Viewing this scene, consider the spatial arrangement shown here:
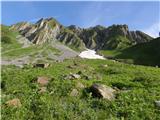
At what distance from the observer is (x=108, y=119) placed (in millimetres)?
19875

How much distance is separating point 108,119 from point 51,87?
24.9ft

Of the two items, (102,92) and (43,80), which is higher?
(43,80)

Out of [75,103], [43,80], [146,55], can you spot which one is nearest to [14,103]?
[75,103]

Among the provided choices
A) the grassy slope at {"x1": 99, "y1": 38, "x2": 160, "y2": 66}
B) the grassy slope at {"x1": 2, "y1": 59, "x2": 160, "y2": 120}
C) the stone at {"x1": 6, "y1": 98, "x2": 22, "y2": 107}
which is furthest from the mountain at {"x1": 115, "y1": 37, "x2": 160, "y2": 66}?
the stone at {"x1": 6, "y1": 98, "x2": 22, "y2": 107}

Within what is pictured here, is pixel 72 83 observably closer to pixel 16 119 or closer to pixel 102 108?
pixel 102 108

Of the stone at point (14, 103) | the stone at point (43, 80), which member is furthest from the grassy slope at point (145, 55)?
the stone at point (14, 103)

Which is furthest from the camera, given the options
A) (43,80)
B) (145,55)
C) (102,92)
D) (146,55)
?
(146,55)

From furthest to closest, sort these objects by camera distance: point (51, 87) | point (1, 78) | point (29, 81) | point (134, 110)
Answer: point (1, 78) → point (29, 81) → point (51, 87) → point (134, 110)

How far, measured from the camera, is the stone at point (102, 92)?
23455 millimetres

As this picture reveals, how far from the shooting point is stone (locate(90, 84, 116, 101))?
923 inches

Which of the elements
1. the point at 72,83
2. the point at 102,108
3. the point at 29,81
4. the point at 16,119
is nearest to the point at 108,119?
the point at 102,108

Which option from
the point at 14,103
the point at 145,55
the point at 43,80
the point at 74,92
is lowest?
the point at 14,103

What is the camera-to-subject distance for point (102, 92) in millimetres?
23703

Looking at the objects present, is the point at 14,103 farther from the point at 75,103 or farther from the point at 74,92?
the point at 74,92
